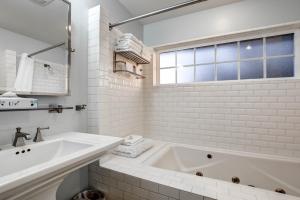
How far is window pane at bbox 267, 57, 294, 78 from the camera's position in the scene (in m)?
1.94

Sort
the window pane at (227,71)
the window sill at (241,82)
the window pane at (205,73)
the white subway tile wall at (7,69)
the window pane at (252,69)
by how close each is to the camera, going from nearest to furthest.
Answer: the white subway tile wall at (7,69) → the window sill at (241,82) → the window pane at (252,69) → the window pane at (227,71) → the window pane at (205,73)

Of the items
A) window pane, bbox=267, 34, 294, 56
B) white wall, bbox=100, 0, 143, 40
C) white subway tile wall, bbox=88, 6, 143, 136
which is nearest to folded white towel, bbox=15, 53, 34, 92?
white subway tile wall, bbox=88, 6, 143, 136

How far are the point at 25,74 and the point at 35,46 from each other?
236 mm

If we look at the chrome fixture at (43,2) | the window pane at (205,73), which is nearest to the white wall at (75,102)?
the chrome fixture at (43,2)

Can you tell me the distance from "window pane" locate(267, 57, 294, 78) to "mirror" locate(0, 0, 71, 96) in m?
2.33

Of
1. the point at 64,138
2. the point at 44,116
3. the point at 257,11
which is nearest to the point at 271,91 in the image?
the point at 257,11

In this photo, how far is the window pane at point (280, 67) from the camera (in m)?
1.94

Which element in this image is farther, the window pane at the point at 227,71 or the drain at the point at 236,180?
the window pane at the point at 227,71

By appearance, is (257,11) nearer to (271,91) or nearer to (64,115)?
(271,91)

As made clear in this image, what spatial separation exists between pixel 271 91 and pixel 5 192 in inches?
95.1

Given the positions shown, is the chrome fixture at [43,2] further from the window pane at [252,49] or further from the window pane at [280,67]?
the window pane at [280,67]

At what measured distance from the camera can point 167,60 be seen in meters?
2.69

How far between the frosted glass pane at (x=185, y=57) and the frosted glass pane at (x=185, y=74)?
9 centimetres

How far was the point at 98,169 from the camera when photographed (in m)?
1.51
